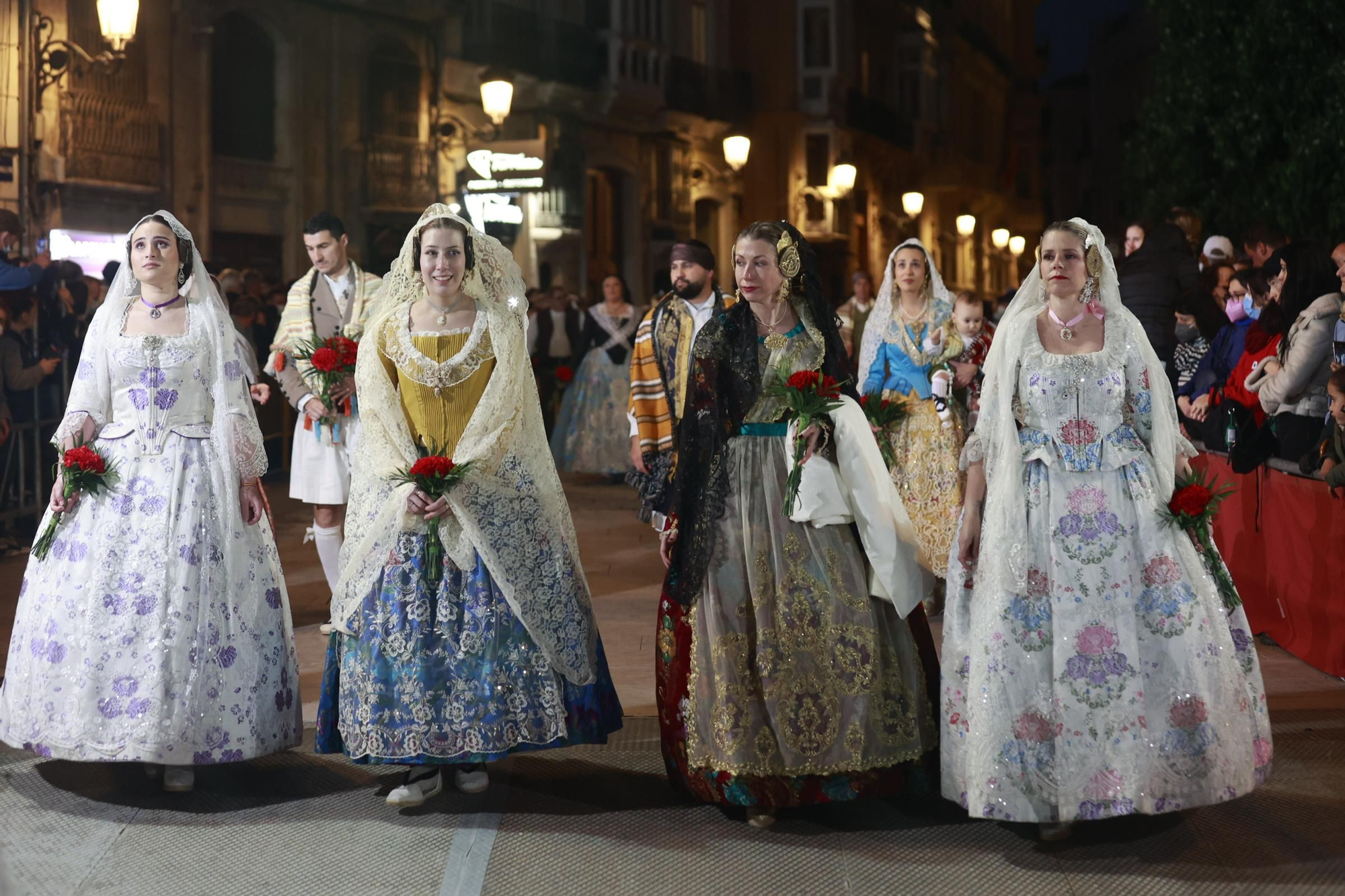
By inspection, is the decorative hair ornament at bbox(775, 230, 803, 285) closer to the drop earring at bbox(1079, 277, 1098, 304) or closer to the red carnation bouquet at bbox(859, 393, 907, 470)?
the drop earring at bbox(1079, 277, 1098, 304)

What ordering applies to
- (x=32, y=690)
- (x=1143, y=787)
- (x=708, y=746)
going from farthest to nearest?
(x=32, y=690) → (x=708, y=746) → (x=1143, y=787)

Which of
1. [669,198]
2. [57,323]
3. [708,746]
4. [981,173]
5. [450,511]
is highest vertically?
[981,173]

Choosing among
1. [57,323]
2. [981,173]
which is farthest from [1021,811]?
[981,173]

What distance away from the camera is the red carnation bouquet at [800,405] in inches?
179

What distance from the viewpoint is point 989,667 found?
14.1ft

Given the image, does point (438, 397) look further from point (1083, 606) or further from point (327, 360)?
point (1083, 606)

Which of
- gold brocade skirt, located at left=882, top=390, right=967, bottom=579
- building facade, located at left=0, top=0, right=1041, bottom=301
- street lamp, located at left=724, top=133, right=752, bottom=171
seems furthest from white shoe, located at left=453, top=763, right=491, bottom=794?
street lamp, located at left=724, top=133, right=752, bottom=171

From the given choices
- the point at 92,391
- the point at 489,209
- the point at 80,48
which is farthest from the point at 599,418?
the point at 92,391

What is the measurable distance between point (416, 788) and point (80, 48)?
36.8 ft

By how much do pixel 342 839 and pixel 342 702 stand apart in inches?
16.8

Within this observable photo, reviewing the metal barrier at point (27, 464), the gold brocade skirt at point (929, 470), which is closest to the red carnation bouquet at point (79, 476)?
the gold brocade skirt at point (929, 470)

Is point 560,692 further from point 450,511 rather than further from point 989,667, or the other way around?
point 989,667

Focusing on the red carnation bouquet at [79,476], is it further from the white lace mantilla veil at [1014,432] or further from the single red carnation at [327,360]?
the white lace mantilla veil at [1014,432]

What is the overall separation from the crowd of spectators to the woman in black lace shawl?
8.13 ft
